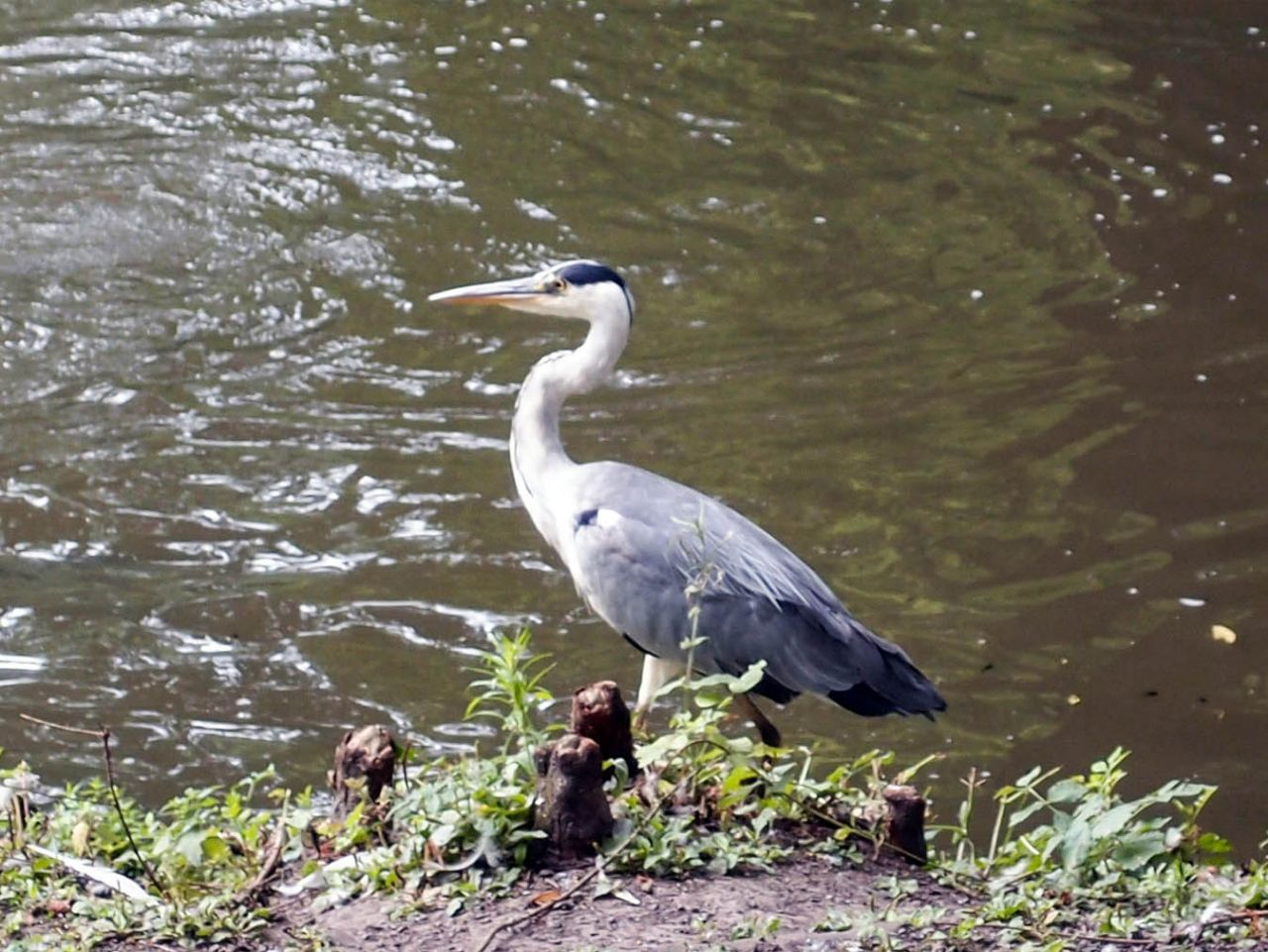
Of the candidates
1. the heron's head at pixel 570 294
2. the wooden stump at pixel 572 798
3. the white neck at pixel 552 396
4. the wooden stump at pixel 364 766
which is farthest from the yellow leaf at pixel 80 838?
the heron's head at pixel 570 294

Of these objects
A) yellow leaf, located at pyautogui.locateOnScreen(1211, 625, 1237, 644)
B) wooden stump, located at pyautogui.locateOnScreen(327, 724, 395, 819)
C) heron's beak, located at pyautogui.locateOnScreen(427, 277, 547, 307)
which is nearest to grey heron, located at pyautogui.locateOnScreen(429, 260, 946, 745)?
heron's beak, located at pyautogui.locateOnScreen(427, 277, 547, 307)

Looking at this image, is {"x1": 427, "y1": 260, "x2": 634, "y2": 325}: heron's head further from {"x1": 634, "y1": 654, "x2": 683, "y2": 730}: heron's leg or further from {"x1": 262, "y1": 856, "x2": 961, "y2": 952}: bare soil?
{"x1": 262, "y1": 856, "x2": 961, "y2": 952}: bare soil

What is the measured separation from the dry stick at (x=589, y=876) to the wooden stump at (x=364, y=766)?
57cm

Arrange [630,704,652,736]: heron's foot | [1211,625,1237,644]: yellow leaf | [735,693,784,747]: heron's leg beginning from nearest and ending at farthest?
[630,704,652,736]: heron's foot < [735,693,784,747]: heron's leg < [1211,625,1237,644]: yellow leaf

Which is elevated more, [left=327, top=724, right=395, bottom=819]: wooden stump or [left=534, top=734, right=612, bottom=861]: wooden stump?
[left=534, top=734, right=612, bottom=861]: wooden stump

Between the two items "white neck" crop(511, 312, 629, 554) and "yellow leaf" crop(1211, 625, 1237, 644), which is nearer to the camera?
"white neck" crop(511, 312, 629, 554)

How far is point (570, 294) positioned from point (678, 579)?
1051 mm

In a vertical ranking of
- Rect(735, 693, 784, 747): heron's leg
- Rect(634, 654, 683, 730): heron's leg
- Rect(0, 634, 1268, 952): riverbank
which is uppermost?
Rect(0, 634, 1268, 952): riverbank

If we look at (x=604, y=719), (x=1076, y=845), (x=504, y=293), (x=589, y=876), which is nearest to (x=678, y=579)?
(x=504, y=293)

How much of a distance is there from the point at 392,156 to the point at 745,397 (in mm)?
3678

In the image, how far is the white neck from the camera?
5.78 meters

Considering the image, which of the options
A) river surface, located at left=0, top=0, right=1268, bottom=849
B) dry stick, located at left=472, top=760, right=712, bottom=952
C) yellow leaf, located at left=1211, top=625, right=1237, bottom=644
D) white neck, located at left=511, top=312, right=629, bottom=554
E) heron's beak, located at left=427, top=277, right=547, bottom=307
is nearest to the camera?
dry stick, located at left=472, top=760, right=712, bottom=952

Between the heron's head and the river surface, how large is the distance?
56.2 inches

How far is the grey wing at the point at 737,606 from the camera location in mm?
5281
